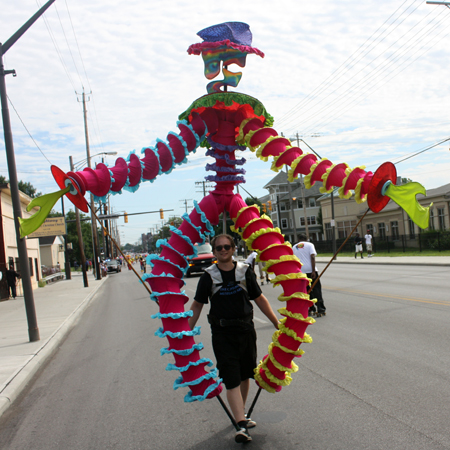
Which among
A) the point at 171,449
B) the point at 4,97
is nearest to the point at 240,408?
the point at 171,449

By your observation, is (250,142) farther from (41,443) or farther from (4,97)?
(4,97)

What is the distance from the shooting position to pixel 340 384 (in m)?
5.23

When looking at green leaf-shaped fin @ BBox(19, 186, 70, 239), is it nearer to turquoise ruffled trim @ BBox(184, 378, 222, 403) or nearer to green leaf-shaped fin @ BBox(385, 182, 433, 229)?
turquoise ruffled trim @ BBox(184, 378, 222, 403)

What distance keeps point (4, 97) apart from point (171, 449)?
8.29m

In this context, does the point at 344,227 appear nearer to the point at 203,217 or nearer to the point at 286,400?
the point at 286,400

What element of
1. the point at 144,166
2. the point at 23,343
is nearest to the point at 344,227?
the point at 23,343

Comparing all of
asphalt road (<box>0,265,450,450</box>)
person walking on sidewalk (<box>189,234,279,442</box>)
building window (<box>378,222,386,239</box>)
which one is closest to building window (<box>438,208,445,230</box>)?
building window (<box>378,222,386,239</box>)

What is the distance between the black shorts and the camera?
3.77m

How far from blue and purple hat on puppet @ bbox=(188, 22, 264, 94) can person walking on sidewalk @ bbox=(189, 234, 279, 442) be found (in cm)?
193

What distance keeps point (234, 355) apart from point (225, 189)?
1634mm

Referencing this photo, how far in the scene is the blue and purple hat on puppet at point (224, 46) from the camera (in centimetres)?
468

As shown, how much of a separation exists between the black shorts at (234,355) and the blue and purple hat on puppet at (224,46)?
2482mm

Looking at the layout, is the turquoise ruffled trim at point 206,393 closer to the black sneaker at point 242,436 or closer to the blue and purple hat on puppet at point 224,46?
the black sneaker at point 242,436

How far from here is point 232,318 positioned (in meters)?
3.84
